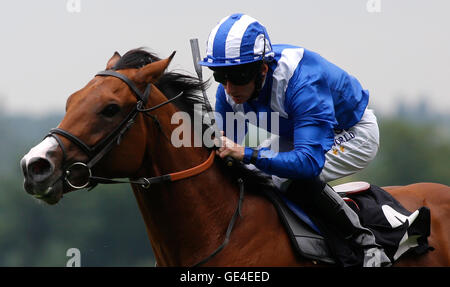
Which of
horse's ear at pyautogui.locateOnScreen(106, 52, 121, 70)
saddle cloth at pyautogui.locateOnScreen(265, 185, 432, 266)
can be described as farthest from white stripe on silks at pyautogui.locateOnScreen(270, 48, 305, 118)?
horse's ear at pyautogui.locateOnScreen(106, 52, 121, 70)

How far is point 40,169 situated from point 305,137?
1501 mm

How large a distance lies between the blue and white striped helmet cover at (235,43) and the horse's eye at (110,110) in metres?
0.65

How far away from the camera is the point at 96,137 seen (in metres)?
3.85

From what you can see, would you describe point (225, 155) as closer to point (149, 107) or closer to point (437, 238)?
point (149, 107)

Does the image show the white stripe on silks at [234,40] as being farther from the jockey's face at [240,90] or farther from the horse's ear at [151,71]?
the horse's ear at [151,71]

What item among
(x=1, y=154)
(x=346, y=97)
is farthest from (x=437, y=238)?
(x=1, y=154)

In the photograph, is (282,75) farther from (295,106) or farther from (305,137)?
(305,137)

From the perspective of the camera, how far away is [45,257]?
113 feet

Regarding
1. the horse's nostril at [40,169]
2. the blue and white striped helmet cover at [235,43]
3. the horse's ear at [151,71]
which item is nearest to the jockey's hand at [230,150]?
the blue and white striped helmet cover at [235,43]

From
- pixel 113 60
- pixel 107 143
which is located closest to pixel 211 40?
pixel 113 60

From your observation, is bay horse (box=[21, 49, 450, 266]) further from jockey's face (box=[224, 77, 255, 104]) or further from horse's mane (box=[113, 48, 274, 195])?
jockey's face (box=[224, 77, 255, 104])

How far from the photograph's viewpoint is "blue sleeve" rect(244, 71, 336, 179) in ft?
13.6

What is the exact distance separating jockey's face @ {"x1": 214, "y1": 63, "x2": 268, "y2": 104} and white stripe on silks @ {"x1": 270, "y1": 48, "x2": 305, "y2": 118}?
0.09m
